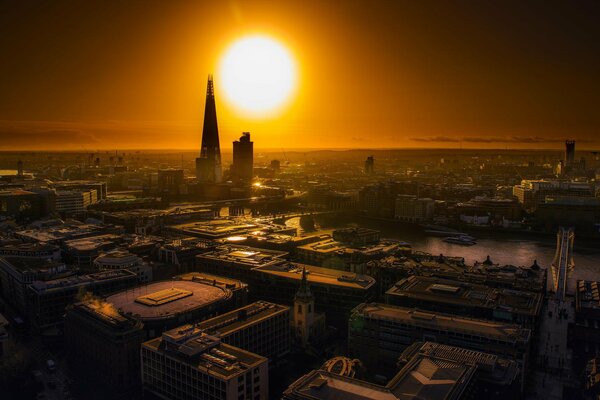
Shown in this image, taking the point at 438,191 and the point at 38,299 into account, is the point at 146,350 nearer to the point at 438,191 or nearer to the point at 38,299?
the point at 38,299

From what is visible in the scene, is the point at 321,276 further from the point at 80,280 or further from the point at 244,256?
the point at 80,280

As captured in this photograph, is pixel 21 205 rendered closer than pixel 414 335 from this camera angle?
No

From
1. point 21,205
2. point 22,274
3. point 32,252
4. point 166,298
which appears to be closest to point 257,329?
point 166,298

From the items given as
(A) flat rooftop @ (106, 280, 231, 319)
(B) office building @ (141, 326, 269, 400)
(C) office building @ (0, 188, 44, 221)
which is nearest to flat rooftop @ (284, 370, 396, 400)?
(B) office building @ (141, 326, 269, 400)

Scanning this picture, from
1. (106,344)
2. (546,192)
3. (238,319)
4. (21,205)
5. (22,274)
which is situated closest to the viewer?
(106,344)

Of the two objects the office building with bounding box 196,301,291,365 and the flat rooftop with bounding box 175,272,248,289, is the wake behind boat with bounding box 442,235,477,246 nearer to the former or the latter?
the flat rooftop with bounding box 175,272,248,289

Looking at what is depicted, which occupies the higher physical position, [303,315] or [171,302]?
[171,302]

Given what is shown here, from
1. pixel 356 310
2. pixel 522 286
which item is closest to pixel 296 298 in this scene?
pixel 356 310

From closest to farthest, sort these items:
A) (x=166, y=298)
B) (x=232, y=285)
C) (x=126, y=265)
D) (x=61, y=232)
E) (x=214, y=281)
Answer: (x=166, y=298) → (x=232, y=285) → (x=214, y=281) → (x=126, y=265) → (x=61, y=232)
